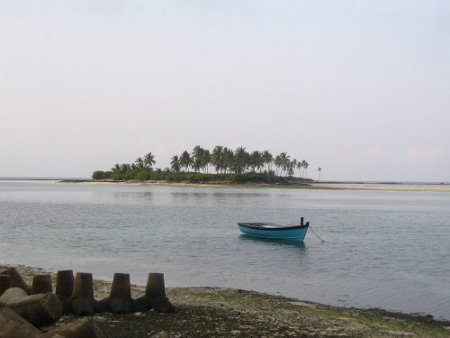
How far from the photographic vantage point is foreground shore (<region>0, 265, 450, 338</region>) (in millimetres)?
12547

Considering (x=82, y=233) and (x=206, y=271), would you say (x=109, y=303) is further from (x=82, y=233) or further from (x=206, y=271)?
(x=82, y=233)

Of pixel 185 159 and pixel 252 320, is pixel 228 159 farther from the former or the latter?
pixel 252 320

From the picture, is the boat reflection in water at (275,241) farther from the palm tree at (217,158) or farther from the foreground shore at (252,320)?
the palm tree at (217,158)

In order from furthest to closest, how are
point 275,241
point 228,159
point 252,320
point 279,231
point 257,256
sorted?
point 228,159 → point 275,241 → point 279,231 → point 257,256 → point 252,320

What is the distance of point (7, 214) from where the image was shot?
201 ft

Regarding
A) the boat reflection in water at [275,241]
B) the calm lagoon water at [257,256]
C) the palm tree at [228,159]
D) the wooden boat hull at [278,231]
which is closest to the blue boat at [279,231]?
the wooden boat hull at [278,231]

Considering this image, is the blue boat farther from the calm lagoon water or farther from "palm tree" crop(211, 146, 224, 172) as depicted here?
"palm tree" crop(211, 146, 224, 172)

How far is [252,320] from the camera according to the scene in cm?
1438

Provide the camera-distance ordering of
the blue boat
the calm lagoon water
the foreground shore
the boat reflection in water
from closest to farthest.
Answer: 1. the foreground shore
2. the calm lagoon water
3. the boat reflection in water
4. the blue boat

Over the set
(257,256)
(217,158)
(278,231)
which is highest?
(217,158)

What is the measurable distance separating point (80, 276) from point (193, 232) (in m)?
33.2

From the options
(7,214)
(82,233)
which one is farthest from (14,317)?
(7,214)

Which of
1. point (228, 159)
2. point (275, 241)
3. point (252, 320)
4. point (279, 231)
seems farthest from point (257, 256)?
point (228, 159)

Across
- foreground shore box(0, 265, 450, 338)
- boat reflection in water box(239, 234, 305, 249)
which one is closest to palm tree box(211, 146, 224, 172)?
boat reflection in water box(239, 234, 305, 249)
